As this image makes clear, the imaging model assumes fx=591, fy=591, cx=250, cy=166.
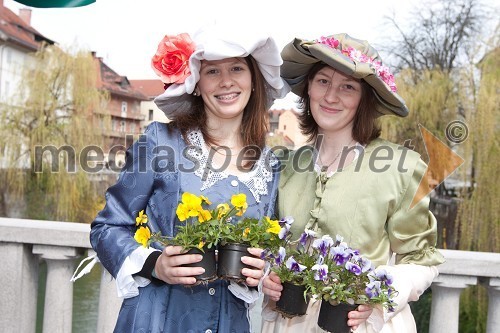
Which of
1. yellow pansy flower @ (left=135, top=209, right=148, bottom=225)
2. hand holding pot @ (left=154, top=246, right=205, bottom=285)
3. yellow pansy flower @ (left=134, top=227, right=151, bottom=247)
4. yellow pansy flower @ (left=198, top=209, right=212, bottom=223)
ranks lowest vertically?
hand holding pot @ (left=154, top=246, right=205, bottom=285)

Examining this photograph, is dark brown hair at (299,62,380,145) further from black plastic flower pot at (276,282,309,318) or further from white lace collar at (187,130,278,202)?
black plastic flower pot at (276,282,309,318)

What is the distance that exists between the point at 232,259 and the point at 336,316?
405 millimetres

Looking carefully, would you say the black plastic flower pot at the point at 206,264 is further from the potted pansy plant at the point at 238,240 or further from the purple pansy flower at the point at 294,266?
the purple pansy flower at the point at 294,266

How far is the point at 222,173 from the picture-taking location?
216 cm

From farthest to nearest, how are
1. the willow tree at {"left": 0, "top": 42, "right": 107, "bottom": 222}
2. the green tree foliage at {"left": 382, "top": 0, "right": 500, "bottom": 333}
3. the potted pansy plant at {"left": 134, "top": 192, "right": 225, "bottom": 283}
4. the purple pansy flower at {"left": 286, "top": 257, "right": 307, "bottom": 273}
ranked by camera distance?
1. the willow tree at {"left": 0, "top": 42, "right": 107, "bottom": 222}
2. the green tree foliage at {"left": 382, "top": 0, "right": 500, "bottom": 333}
3. the purple pansy flower at {"left": 286, "top": 257, "right": 307, "bottom": 273}
4. the potted pansy plant at {"left": 134, "top": 192, "right": 225, "bottom": 283}

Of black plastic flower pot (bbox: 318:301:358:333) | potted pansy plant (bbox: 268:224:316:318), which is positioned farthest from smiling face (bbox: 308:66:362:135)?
black plastic flower pot (bbox: 318:301:358:333)

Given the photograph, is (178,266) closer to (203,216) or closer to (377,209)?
(203,216)

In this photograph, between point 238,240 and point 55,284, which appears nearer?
point 238,240

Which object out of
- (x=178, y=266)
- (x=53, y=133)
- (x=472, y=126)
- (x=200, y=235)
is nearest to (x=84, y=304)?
(x=53, y=133)

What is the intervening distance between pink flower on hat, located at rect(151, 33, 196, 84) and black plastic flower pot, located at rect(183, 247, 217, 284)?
0.67m

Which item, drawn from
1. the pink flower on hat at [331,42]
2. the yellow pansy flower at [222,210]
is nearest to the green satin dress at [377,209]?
the pink flower on hat at [331,42]

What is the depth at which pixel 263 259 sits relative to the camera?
189 centimetres

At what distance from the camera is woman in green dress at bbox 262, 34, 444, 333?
86.2 inches

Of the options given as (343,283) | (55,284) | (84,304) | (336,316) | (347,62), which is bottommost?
(84,304)
